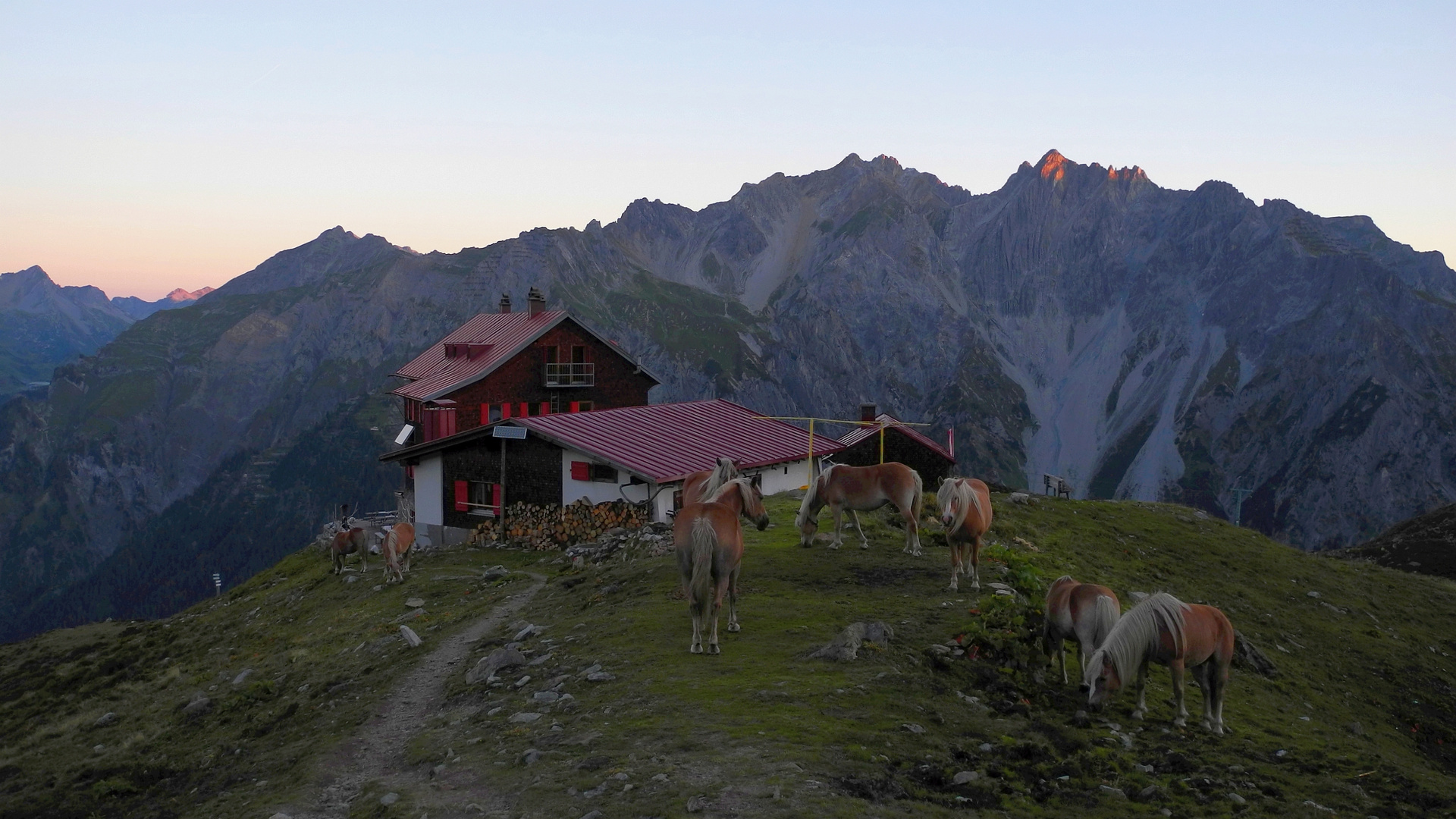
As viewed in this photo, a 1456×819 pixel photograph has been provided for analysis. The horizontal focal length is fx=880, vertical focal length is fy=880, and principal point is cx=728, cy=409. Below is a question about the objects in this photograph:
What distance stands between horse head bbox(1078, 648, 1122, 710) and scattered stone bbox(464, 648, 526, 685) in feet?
33.7

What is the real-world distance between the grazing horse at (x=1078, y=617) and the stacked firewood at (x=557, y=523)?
18.9 m

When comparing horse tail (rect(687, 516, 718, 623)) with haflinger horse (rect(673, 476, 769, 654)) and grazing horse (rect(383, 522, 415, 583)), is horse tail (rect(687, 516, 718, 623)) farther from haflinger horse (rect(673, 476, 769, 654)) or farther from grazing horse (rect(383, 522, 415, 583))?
grazing horse (rect(383, 522, 415, 583))

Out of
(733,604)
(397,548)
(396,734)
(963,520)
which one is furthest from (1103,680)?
(397,548)

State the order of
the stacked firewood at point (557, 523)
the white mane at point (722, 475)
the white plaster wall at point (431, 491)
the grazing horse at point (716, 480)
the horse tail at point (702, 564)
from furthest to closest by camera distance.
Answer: the white plaster wall at point (431, 491), the stacked firewood at point (557, 523), the white mane at point (722, 475), the grazing horse at point (716, 480), the horse tail at point (702, 564)

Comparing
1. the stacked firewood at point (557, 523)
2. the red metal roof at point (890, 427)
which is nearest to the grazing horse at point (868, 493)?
the stacked firewood at point (557, 523)

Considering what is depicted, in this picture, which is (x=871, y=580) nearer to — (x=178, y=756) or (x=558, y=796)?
(x=558, y=796)

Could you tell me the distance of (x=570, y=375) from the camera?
206 ft

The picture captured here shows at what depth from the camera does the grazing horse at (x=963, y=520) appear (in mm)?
18969

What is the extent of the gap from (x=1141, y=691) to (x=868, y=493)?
9475mm

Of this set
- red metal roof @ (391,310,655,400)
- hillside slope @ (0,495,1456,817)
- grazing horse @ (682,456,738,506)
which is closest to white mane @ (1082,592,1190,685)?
hillside slope @ (0,495,1456,817)

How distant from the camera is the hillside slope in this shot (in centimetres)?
1098

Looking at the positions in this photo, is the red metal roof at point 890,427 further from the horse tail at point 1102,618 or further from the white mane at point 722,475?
the horse tail at point 1102,618

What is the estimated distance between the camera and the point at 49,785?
1777cm

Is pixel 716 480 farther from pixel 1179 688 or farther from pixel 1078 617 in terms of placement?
pixel 1179 688
